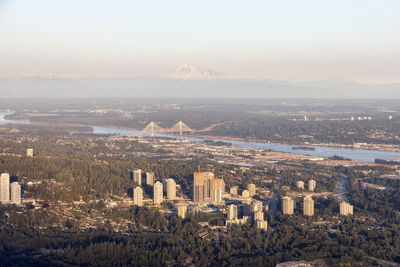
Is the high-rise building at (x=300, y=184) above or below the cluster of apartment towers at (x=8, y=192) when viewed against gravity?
below

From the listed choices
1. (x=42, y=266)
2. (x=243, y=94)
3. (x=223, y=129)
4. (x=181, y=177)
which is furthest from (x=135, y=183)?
(x=243, y=94)

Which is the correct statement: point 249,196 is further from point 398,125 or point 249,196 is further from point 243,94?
point 243,94

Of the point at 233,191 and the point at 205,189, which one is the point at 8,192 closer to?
the point at 205,189

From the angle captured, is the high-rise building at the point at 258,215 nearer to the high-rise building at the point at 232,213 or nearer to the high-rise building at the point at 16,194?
the high-rise building at the point at 232,213

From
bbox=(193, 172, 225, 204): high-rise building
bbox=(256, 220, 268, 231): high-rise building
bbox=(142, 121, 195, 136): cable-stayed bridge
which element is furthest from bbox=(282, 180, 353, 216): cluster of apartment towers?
bbox=(142, 121, 195, 136): cable-stayed bridge

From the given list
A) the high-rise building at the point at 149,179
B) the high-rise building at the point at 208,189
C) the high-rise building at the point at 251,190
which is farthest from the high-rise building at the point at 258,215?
the high-rise building at the point at 149,179

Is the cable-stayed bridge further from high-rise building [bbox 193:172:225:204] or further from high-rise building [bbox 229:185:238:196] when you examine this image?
high-rise building [bbox 193:172:225:204]
